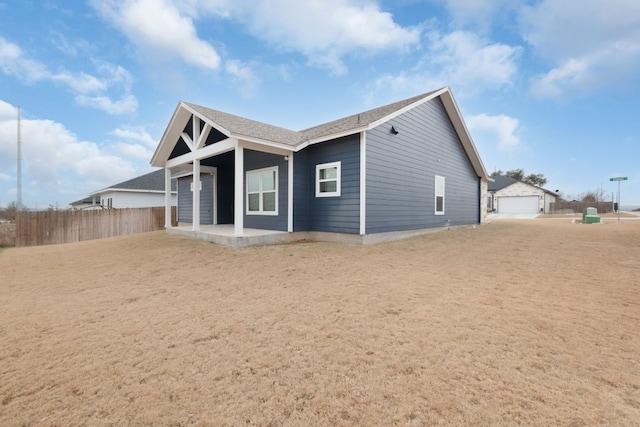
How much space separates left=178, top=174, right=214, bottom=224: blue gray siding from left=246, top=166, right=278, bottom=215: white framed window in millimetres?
4322

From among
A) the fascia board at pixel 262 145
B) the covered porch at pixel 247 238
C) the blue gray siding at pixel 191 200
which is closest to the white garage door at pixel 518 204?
the covered porch at pixel 247 238

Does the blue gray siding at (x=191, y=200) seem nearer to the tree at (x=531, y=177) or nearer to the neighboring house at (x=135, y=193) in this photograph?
the neighboring house at (x=135, y=193)

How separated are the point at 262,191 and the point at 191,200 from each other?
24.5 feet

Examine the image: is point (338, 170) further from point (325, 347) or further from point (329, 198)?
point (325, 347)

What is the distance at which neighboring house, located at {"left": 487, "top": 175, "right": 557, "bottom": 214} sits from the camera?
31281mm

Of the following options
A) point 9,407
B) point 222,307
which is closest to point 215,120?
point 222,307

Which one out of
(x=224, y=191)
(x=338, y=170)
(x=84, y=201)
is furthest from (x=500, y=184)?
(x=84, y=201)

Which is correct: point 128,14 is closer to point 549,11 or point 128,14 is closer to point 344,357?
point 344,357

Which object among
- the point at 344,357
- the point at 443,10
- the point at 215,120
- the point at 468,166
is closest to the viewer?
the point at 344,357

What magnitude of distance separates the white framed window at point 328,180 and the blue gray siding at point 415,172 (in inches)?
43.6

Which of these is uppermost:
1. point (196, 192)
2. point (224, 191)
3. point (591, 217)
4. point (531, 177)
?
point (531, 177)

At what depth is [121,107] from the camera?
14945 mm

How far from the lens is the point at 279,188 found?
10016 mm

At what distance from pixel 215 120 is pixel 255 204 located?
3543 mm
